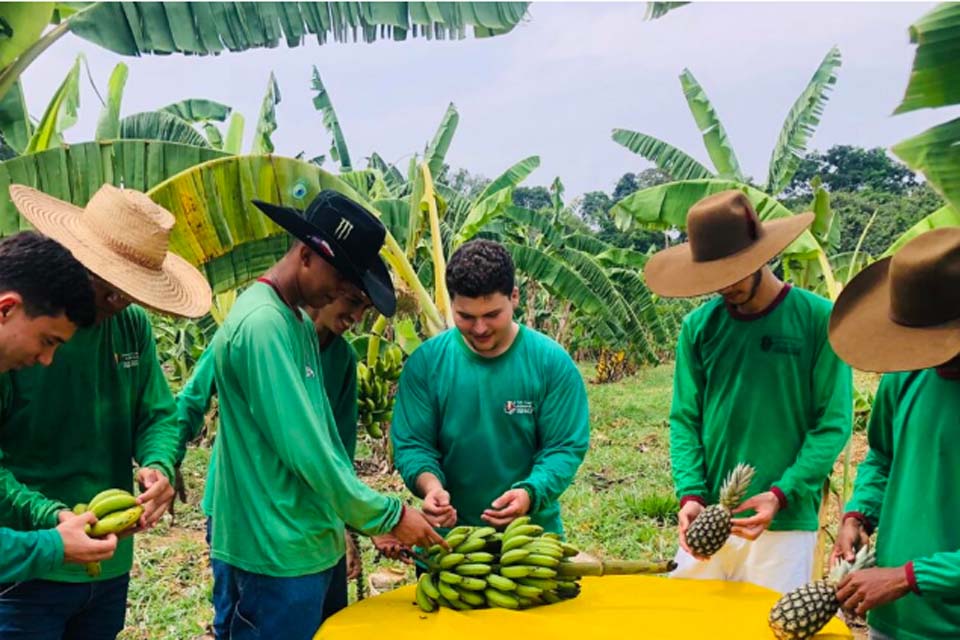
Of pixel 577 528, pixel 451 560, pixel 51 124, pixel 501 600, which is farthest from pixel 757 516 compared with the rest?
pixel 51 124

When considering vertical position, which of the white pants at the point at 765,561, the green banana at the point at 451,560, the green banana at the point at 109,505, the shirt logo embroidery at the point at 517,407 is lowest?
the white pants at the point at 765,561

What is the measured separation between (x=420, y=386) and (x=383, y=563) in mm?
3587

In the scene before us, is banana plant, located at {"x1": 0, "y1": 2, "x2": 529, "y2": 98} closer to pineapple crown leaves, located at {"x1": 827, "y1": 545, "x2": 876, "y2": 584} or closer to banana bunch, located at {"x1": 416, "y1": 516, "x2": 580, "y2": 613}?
banana bunch, located at {"x1": 416, "y1": 516, "x2": 580, "y2": 613}

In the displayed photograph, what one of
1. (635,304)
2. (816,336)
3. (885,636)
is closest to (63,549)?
(885,636)

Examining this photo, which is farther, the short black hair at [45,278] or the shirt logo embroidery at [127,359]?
the shirt logo embroidery at [127,359]

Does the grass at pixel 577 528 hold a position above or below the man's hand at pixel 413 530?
below

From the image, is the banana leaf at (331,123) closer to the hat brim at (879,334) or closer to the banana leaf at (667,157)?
the banana leaf at (667,157)

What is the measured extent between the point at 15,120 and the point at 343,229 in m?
4.03

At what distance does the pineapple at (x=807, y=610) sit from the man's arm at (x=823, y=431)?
0.78m

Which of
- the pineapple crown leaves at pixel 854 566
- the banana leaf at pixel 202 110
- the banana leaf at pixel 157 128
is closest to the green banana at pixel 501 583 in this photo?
the pineapple crown leaves at pixel 854 566

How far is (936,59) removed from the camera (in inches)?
105

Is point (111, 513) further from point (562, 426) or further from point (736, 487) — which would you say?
point (736, 487)

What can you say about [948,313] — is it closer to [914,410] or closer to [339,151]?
[914,410]

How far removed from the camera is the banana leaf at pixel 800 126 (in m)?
7.49
